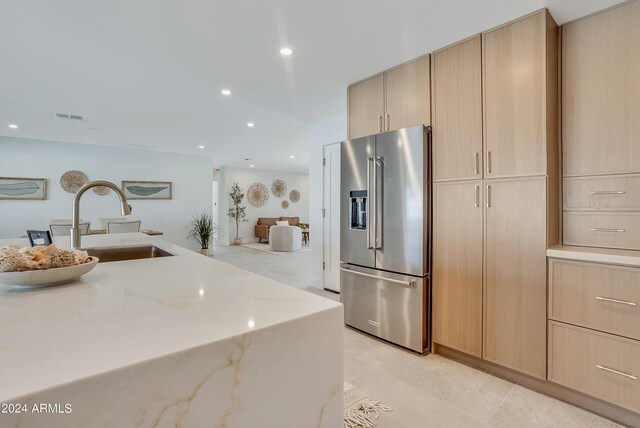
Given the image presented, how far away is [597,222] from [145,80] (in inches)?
152

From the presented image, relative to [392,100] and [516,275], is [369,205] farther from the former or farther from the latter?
[516,275]

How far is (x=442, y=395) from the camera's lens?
1.95 metres

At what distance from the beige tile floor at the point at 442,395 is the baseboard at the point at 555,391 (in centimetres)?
4

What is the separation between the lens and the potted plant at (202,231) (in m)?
7.45

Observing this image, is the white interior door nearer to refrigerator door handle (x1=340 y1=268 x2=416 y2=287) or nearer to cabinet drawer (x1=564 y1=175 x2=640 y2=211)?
refrigerator door handle (x1=340 y1=268 x2=416 y2=287)

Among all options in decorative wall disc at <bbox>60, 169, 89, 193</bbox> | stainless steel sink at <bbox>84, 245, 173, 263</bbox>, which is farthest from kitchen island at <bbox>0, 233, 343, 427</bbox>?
decorative wall disc at <bbox>60, 169, 89, 193</bbox>

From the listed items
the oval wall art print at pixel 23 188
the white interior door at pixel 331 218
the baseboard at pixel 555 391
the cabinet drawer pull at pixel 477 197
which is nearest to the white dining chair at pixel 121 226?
the oval wall art print at pixel 23 188

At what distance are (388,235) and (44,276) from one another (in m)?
2.15

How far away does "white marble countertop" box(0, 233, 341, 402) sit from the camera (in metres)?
0.54

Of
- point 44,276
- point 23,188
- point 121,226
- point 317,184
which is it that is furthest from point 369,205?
point 23,188

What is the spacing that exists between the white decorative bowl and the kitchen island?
37mm

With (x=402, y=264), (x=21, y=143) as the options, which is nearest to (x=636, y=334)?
(x=402, y=264)

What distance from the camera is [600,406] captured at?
5.78 feet

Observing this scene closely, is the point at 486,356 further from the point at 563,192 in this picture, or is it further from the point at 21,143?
the point at 21,143
